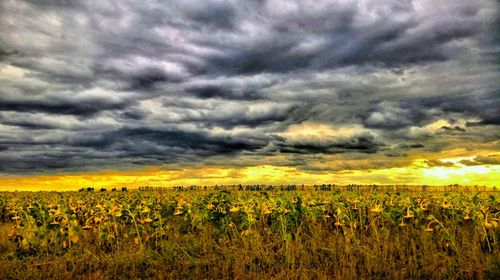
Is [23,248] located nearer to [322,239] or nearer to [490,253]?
[322,239]

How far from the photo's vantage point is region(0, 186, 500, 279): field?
10.0 meters

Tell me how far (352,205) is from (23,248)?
10558 mm

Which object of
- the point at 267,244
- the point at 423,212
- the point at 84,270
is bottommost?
the point at 84,270

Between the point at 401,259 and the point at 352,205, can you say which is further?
the point at 352,205

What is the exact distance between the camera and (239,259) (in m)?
10.6

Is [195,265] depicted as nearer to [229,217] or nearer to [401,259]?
[229,217]

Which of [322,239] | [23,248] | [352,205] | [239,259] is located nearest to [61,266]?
[23,248]

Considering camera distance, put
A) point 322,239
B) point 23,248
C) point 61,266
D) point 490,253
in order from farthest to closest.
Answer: point 23,248 → point 322,239 → point 61,266 → point 490,253

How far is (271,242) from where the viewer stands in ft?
38.7

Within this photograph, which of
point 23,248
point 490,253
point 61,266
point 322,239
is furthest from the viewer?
point 23,248

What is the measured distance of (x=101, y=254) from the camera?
12.2 meters

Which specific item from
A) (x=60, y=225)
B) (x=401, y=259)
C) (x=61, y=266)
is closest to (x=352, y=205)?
(x=401, y=259)

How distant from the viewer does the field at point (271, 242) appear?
1004cm

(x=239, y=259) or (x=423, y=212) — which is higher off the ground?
(x=423, y=212)
